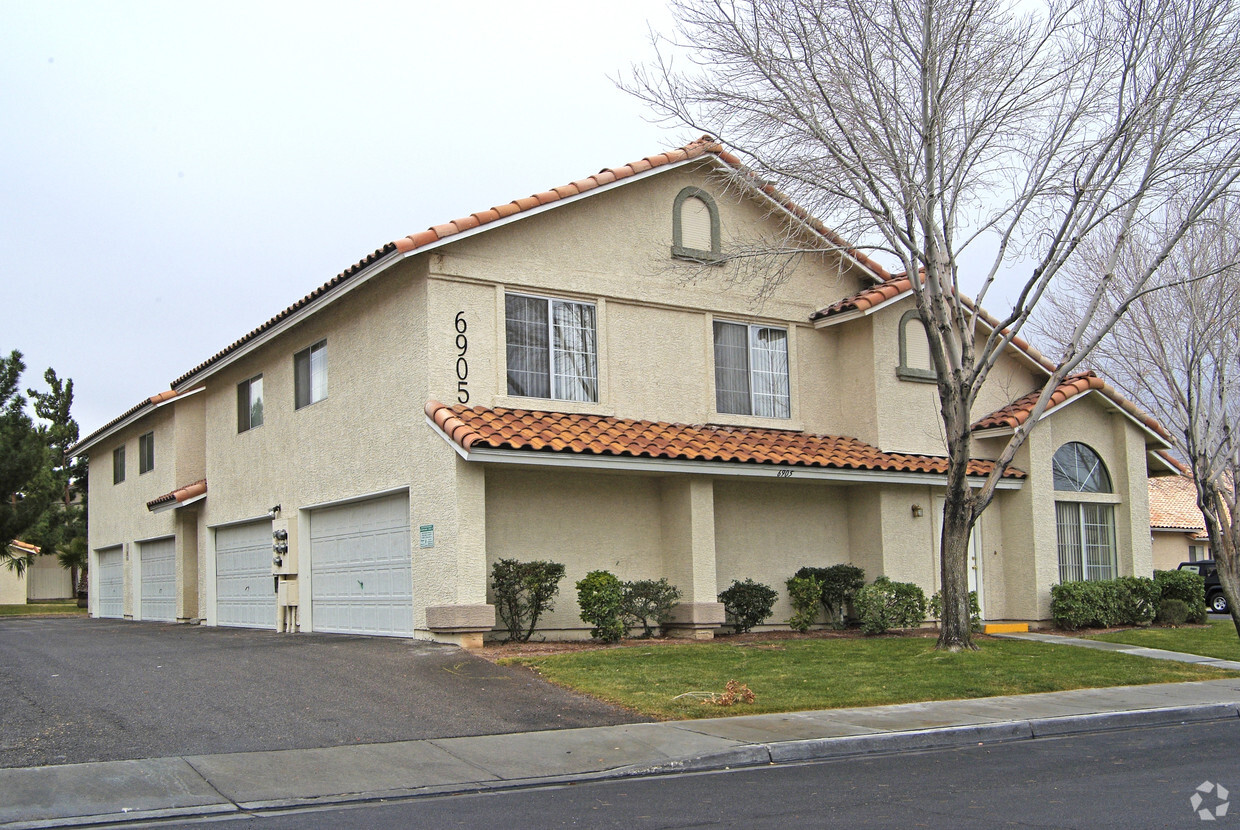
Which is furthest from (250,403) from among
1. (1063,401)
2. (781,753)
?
(781,753)

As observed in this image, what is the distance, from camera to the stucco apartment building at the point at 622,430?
1609 cm

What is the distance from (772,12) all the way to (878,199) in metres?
2.75

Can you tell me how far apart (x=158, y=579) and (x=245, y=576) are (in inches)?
261

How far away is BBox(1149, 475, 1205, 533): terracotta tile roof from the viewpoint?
40.2 metres

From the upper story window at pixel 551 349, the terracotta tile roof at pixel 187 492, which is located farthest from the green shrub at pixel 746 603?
the terracotta tile roof at pixel 187 492

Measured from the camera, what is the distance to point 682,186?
18812 mm

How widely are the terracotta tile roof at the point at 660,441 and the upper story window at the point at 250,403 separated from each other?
305 inches

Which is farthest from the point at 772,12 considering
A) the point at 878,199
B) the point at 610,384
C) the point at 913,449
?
the point at 913,449

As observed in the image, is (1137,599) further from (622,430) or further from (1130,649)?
(622,430)

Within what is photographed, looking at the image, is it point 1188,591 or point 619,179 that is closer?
point 619,179

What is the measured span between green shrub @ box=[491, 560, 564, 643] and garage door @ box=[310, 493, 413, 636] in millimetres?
1410

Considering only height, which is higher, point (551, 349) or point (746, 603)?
point (551, 349)

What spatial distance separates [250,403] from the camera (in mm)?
22641

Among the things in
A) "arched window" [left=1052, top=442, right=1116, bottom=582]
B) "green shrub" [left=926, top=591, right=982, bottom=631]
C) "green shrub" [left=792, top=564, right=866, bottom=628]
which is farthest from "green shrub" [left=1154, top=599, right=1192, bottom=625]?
"green shrub" [left=792, top=564, right=866, bottom=628]
